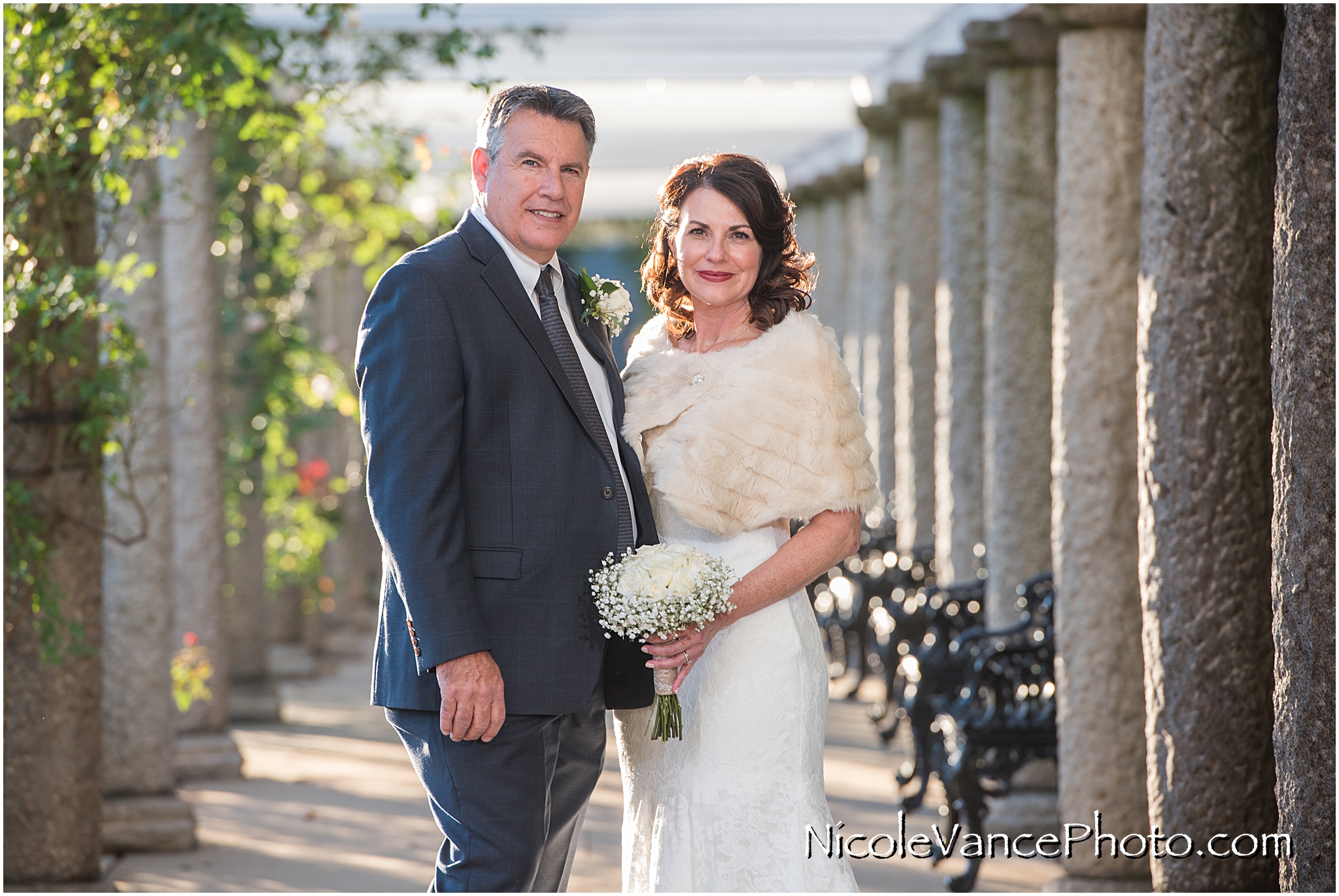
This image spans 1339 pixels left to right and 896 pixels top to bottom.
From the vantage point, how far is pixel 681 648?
3209mm

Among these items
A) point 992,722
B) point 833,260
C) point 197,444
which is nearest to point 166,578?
point 197,444

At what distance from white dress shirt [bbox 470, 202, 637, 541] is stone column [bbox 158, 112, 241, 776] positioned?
4920 mm

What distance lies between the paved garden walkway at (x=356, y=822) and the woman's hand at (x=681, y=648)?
8.63 ft

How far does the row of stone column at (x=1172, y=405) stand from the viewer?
10.5ft

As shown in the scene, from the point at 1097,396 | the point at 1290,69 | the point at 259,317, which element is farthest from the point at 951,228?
the point at 1290,69

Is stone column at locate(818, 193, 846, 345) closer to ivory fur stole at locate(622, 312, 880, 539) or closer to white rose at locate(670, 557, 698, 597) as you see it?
ivory fur stole at locate(622, 312, 880, 539)

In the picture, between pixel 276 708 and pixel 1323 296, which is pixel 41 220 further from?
pixel 276 708

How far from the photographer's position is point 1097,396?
545 centimetres

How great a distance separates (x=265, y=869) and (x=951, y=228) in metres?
5.10

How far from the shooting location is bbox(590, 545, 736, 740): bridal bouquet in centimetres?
305

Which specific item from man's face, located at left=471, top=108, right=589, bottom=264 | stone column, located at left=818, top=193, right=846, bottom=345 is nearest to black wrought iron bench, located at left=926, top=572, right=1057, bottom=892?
man's face, located at left=471, top=108, right=589, bottom=264

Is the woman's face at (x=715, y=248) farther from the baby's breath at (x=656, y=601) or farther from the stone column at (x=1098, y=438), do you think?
the stone column at (x=1098, y=438)

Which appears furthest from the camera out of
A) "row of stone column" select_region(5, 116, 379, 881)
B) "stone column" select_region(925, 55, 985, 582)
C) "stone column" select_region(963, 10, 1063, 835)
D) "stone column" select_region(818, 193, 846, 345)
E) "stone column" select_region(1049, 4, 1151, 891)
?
"stone column" select_region(818, 193, 846, 345)

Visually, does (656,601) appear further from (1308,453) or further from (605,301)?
(1308,453)
